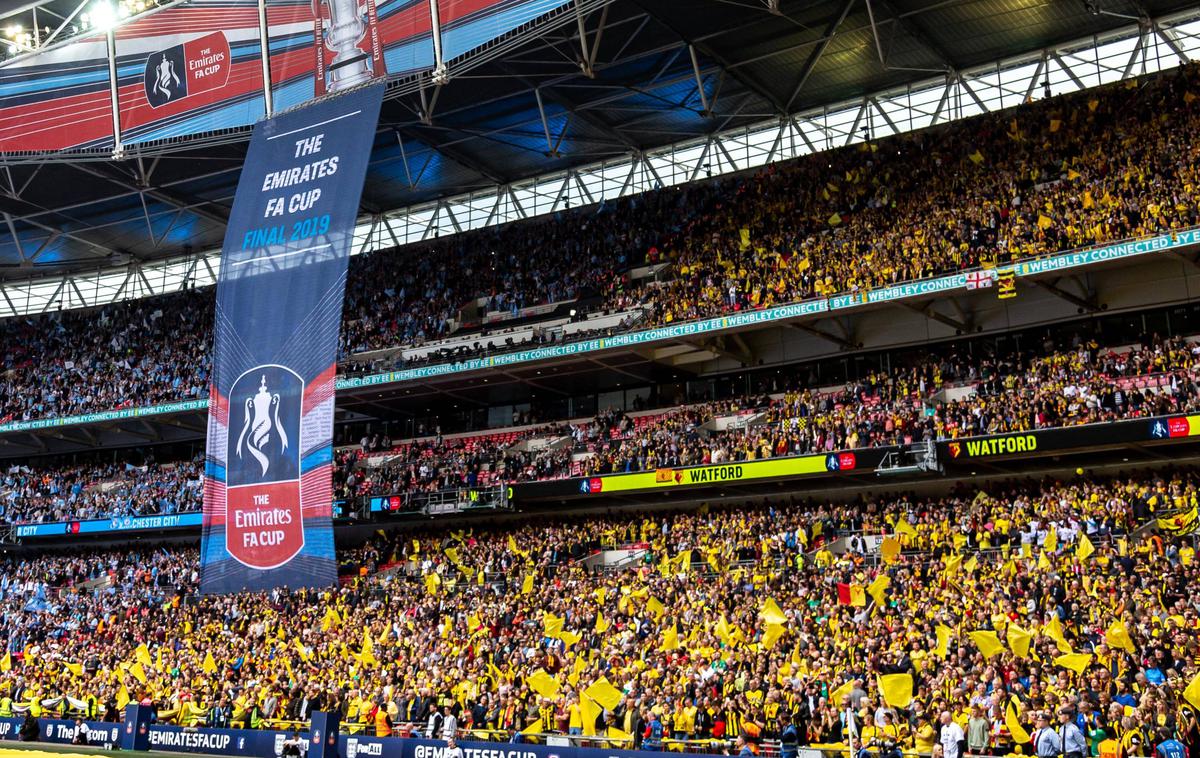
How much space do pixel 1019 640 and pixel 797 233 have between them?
21.0m

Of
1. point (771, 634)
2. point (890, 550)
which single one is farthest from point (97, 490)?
point (771, 634)

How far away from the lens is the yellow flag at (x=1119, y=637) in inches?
733

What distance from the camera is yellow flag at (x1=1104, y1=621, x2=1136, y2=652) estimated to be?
18.6 metres

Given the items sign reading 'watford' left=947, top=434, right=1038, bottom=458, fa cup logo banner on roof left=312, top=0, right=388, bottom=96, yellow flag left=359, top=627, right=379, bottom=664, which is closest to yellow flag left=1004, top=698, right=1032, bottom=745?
sign reading 'watford' left=947, top=434, right=1038, bottom=458

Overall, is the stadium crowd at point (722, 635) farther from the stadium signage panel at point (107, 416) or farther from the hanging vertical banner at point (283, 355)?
the stadium signage panel at point (107, 416)

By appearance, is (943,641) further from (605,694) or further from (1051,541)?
(1051,541)

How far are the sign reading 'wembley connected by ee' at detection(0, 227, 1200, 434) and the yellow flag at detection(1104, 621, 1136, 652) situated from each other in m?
13.4

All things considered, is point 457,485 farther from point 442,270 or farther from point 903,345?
point 903,345

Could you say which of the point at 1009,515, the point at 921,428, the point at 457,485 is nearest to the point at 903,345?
the point at 921,428

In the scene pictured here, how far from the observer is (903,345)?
119 ft

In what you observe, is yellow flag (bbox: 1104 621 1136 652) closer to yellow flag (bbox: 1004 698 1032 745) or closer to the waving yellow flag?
yellow flag (bbox: 1004 698 1032 745)

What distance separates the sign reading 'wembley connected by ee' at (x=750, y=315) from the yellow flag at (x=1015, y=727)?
14010 mm

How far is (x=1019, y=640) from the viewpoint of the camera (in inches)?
746

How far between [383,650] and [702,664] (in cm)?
1081
